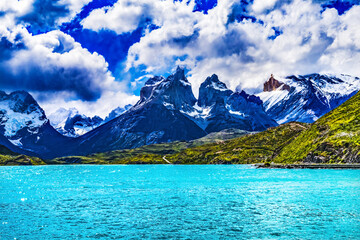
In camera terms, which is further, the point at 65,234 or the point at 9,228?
the point at 9,228

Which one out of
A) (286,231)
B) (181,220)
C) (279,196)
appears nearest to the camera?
(286,231)

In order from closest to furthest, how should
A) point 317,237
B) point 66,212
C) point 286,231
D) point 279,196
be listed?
point 317,237 < point 286,231 < point 66,212 < point 279,196

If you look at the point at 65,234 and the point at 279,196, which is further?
the point at 279,196

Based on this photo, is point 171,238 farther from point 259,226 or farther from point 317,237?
point 317,237

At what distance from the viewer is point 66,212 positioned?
72812mm

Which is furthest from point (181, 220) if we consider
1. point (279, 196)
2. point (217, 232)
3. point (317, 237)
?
point (279, 196)

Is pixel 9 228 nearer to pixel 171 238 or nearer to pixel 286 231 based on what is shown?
pixel 171 238

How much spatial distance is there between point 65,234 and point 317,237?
1476 inches

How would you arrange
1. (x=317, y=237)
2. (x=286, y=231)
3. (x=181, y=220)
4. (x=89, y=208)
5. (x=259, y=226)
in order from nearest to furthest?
(x=317, y=237) < (x=286, y=231) < (x=259, y=226) < (x=181, y=220) < (x=89, y=208)

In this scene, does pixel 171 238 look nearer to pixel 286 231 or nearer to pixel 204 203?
pixel 286 231

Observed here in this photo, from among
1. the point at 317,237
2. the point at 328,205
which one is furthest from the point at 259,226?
the point at 328,205

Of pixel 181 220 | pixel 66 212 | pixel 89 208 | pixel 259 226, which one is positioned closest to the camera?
pixel 259 226

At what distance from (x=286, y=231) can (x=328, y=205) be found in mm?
28900

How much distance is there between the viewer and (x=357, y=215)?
6166cm
